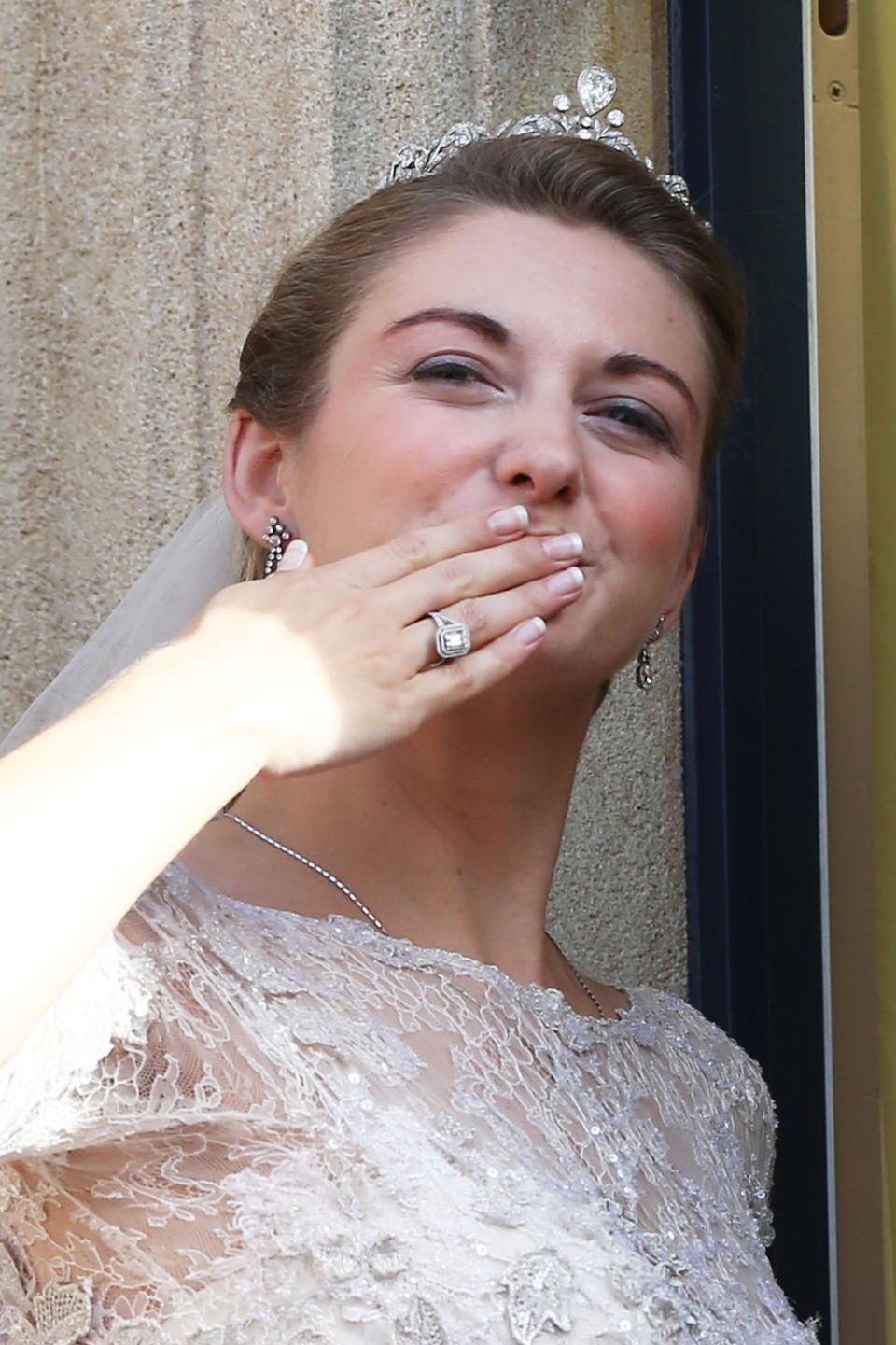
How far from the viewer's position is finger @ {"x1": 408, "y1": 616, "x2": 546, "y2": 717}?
1.35 metres

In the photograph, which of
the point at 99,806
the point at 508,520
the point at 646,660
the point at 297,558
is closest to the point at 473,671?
the point at 508,520


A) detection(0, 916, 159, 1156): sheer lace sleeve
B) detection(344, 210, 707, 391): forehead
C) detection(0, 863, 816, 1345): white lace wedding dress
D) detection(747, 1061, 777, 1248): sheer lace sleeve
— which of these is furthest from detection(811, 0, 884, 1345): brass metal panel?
detection(0, 916, 159, 1156): sheer lace sleeve

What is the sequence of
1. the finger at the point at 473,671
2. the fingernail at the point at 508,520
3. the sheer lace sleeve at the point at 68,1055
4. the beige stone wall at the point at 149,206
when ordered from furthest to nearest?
the beige stone wall at the point at 149,206
the fingernail at the point at 508,520
the finger at the point at 473,671
the sheer lace sleeve at the point at 68,1055

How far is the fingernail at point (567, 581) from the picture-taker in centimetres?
151

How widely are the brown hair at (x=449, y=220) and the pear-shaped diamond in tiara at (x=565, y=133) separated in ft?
0.17

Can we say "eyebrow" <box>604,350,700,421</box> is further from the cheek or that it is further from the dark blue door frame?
the dark blue door frame

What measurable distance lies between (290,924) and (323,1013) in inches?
4.3

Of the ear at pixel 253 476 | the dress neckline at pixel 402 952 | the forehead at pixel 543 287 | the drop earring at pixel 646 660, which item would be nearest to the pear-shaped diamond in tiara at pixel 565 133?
the forehead at pixel 543 287

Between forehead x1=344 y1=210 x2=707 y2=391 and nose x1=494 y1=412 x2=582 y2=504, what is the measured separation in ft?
0.30

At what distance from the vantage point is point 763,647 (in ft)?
7.93

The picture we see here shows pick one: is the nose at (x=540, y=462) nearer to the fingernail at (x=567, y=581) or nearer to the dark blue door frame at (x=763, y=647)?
the fingernail at (x=567, y=581)

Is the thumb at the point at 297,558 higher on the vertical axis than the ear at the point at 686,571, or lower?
lower

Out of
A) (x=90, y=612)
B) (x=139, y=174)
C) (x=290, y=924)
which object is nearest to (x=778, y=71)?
(x=139, y=174)

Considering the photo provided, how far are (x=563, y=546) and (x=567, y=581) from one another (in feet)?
0.10
